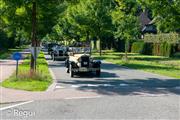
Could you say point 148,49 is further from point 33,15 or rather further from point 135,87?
point 135,87

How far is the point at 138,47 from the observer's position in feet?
207

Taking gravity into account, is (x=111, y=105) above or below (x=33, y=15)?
below

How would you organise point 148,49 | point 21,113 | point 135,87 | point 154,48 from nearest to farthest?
point 21,113 < point 135,87 < point 154,48 < point 148,49

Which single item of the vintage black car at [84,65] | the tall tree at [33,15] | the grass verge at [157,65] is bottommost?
the grass verge at [157,65]

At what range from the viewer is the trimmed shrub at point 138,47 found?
199ft

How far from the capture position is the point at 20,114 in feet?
36.8

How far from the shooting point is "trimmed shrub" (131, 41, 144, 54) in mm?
60797

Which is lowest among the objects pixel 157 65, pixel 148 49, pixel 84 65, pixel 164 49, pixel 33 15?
pixel 157 65

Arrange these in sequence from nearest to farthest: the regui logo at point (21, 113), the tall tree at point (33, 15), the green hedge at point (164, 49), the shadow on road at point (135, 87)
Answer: the regui logo at point (21, 113), the shadow on road at point (135, 87), the tall tree at point (33, 15), the green hedge at point (164, 49)

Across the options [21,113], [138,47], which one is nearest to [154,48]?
[138,47]

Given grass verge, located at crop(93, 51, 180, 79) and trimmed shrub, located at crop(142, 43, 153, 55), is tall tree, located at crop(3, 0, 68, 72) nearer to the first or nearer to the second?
grass verge, located at crop(93, 51, 180, 79)

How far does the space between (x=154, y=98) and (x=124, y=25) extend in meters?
27.6

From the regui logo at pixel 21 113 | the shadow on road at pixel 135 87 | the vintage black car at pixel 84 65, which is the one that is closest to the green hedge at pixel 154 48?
the vintage black car at pixel 84 65

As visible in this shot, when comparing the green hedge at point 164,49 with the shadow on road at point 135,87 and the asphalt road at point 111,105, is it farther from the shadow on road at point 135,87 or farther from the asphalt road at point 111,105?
the asphalt road at point 111,105
